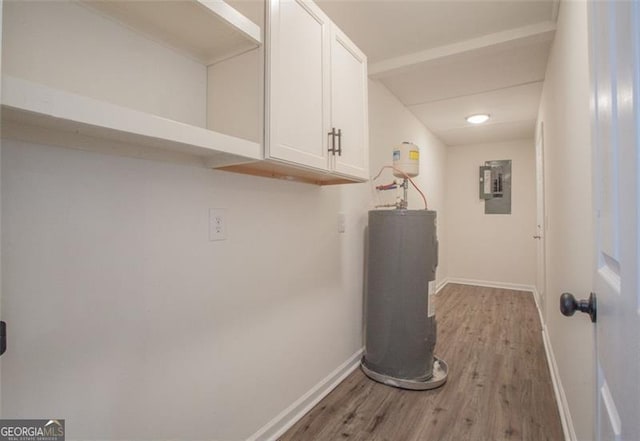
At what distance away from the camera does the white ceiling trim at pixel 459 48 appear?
198cm

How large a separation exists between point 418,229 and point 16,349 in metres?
1.99

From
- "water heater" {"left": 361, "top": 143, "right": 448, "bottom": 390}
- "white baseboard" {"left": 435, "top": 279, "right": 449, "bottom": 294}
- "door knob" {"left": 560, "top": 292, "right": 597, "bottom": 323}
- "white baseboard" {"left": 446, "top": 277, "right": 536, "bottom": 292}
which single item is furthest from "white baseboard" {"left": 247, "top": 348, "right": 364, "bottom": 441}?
"white baseboard" {"left": 446, "top": 277, "right": 536, "bottom": 292}

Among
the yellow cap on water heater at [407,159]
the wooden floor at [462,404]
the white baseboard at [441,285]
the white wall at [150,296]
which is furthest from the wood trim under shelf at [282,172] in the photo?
the white baseboard at [441,285]

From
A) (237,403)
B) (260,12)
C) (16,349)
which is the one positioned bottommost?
(237,403)

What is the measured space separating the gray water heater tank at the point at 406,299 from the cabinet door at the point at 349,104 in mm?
542

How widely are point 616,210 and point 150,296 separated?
131cm

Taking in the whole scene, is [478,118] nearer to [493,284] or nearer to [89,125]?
[493,284]

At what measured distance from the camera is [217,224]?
54.0 inches

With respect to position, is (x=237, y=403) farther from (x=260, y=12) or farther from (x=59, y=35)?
(x=260, y=12)

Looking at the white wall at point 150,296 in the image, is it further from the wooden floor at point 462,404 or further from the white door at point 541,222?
the white door at point 541,222

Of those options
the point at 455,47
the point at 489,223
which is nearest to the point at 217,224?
the point at 455,47

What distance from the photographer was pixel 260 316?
5.22ft

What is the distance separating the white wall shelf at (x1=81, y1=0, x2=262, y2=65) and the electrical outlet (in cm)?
65

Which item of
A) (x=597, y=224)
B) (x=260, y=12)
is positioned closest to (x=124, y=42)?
(x=260, y=12)
